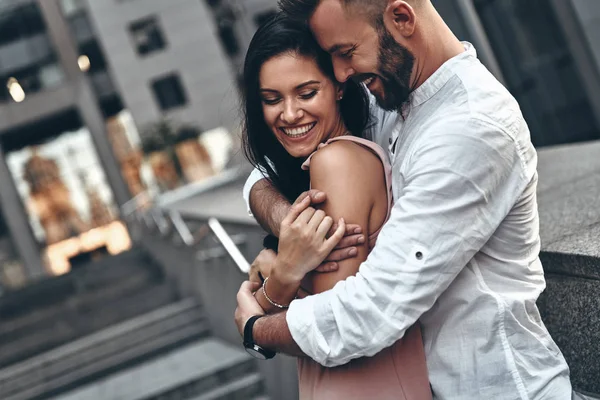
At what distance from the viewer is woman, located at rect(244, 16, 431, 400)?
1550 millimetres

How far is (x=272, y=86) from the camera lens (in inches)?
70.4

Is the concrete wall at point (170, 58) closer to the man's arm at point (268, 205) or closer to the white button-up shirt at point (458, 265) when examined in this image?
the man's arm at point (268, 205)

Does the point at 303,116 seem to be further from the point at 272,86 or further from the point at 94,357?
the point at 94,357

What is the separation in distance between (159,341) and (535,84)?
556 cm

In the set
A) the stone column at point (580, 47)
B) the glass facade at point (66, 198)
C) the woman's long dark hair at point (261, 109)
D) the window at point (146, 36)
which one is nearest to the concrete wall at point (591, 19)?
the stone column at point (580, 47)

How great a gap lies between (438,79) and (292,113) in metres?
0.38

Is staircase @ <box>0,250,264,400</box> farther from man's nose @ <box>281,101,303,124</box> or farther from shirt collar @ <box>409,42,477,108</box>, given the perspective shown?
shirt collar @ <box>409,42,477,108</box>

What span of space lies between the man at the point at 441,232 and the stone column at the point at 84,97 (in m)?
27.9

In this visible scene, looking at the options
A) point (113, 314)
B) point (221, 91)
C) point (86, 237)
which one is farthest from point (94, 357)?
point (221, 91)

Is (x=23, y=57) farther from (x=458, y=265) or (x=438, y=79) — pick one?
(x=458, y=265)

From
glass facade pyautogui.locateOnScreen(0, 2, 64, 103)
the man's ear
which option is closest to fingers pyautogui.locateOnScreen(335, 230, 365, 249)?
the man's ear

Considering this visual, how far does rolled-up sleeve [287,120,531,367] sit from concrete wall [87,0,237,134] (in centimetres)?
2931

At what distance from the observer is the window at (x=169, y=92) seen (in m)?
31.1

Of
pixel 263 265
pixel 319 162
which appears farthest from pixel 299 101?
pixel 263 265
